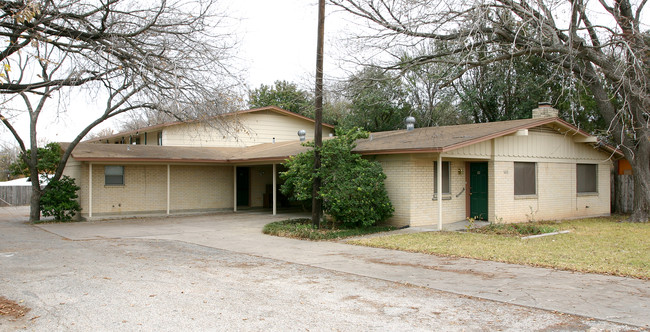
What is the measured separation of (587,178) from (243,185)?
15.4 m

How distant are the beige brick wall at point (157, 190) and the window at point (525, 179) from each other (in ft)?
42.7

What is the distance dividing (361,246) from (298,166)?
159 inches

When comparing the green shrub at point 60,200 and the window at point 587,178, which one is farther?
the window at point 587,178

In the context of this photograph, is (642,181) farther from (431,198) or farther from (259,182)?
(259,182)

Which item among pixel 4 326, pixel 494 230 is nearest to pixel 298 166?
pixel 494 230

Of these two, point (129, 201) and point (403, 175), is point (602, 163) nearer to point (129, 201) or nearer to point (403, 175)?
point (403, 175)

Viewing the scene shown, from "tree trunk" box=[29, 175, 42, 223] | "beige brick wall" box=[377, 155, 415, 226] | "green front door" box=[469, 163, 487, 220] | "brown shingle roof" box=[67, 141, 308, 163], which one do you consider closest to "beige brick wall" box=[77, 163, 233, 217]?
"brown shingle roof" box=[67, 141, 308, 163]

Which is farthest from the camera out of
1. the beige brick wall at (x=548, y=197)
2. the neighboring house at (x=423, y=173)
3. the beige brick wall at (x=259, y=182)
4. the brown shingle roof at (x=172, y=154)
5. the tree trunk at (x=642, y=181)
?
the beige brick wall at (x=259, y=182)

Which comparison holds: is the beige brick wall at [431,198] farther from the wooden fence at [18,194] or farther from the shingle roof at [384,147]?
the wooden fence at [18,194]

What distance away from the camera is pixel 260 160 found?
19.4 m

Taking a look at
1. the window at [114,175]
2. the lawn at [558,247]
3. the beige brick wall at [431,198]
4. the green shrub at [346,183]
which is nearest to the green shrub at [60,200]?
the window at [114,175]

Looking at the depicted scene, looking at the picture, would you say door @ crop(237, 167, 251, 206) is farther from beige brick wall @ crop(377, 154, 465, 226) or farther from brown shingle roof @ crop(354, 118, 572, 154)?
beige brick wall @ crop(377, 154, 465, 226)

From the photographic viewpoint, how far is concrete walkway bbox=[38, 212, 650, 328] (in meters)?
6.28

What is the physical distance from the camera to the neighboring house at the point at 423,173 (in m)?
14.9
